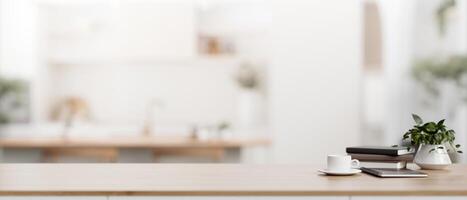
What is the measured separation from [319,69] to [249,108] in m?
1.18

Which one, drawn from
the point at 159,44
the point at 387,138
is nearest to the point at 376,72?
the point at 387,138

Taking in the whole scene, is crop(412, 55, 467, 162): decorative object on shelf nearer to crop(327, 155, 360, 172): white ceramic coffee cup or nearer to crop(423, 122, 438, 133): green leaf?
crop(423, 122, 438, 133): green leaf

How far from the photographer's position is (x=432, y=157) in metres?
2.54

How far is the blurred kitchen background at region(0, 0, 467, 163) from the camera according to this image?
5703mm

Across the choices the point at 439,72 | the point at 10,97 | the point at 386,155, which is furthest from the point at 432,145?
the point at 10,97

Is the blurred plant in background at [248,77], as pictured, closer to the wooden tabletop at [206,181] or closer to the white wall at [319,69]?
the white wall at [319,69]

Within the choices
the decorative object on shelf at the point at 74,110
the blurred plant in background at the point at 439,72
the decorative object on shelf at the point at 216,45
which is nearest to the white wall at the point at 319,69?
the blurred plant in background at the point at 439,72

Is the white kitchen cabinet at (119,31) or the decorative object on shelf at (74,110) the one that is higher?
the white kitchen cabinet at (119,31)

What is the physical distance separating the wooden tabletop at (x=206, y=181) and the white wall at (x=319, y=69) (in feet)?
10.9

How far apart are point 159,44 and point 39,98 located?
55.8 inches

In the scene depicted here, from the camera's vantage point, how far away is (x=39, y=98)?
713cm

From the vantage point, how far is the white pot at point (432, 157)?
8.35 ft

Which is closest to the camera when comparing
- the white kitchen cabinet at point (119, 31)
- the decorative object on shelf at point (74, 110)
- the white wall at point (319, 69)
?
the white wall at point (319, 69)

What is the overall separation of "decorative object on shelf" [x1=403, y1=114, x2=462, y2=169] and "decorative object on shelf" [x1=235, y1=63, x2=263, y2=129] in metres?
4.41
